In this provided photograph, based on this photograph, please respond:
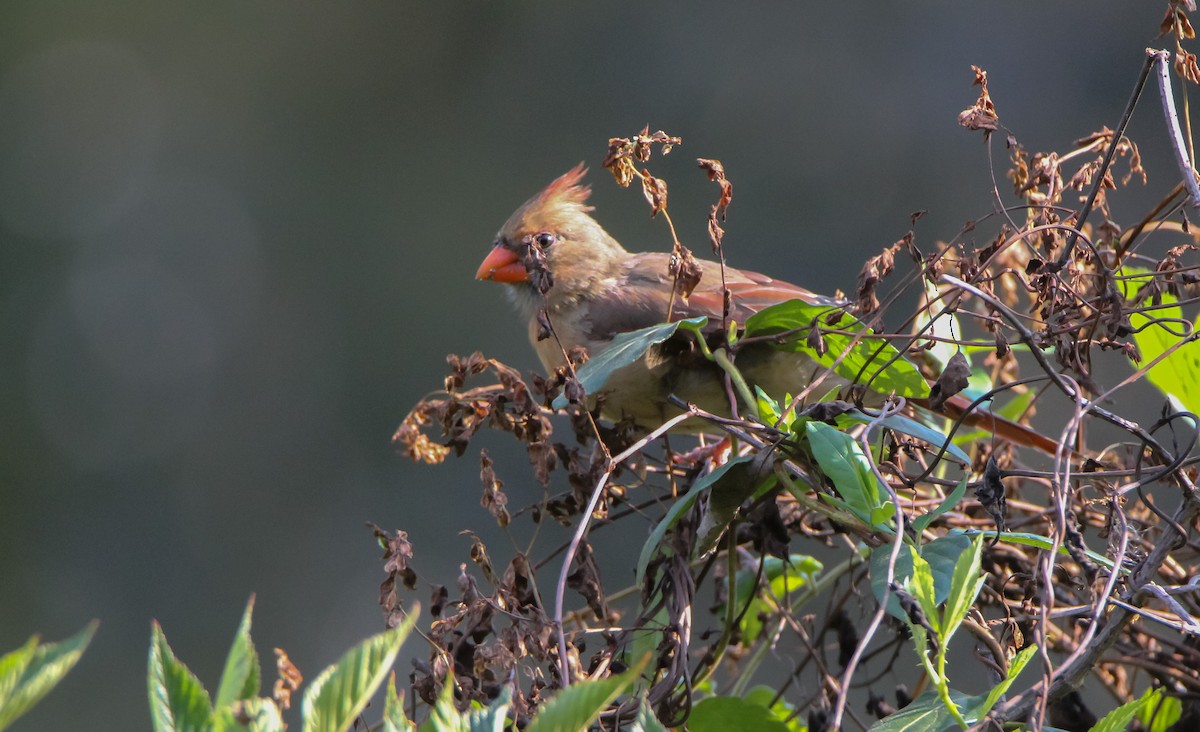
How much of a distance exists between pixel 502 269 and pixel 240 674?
7.79 feet

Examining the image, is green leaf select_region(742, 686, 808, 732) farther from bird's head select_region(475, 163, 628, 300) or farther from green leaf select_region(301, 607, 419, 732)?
bird's head select_region(475, 163, 628, 300)

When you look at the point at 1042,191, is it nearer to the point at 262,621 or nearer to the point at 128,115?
the point at 262,621

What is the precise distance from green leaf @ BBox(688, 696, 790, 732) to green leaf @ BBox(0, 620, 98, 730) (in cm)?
76

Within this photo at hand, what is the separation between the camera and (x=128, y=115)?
27.1 ft

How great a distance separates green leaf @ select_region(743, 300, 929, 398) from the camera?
147 centimetres

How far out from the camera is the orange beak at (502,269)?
10.2ft

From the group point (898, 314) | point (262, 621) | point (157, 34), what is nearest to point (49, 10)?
point (157, 34)

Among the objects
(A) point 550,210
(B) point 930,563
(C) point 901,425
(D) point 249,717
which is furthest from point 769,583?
(A) point 550,210

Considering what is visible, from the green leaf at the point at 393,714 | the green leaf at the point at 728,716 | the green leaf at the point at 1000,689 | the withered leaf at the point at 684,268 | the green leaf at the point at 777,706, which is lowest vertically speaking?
the green leaf at the point at 777,706

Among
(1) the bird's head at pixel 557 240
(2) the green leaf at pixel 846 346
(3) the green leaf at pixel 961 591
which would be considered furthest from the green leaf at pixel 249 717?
(1) the bird's head at pixel 557 240

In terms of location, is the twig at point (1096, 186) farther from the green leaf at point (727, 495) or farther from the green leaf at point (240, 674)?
the green leaf at point (240, 674)

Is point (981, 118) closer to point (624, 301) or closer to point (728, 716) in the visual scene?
point (728, 716)

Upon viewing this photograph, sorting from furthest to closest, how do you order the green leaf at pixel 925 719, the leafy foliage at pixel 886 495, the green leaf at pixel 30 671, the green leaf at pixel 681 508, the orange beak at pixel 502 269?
1. the orange beak at pixel 502 269
2. the green leaf at pixel 681 508
3. the leafy foliage at pixel 886 495
4. the green leaf at pixel 925 719
5. the green leaf at pixel 30 671

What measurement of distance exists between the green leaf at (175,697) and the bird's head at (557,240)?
230 cm
